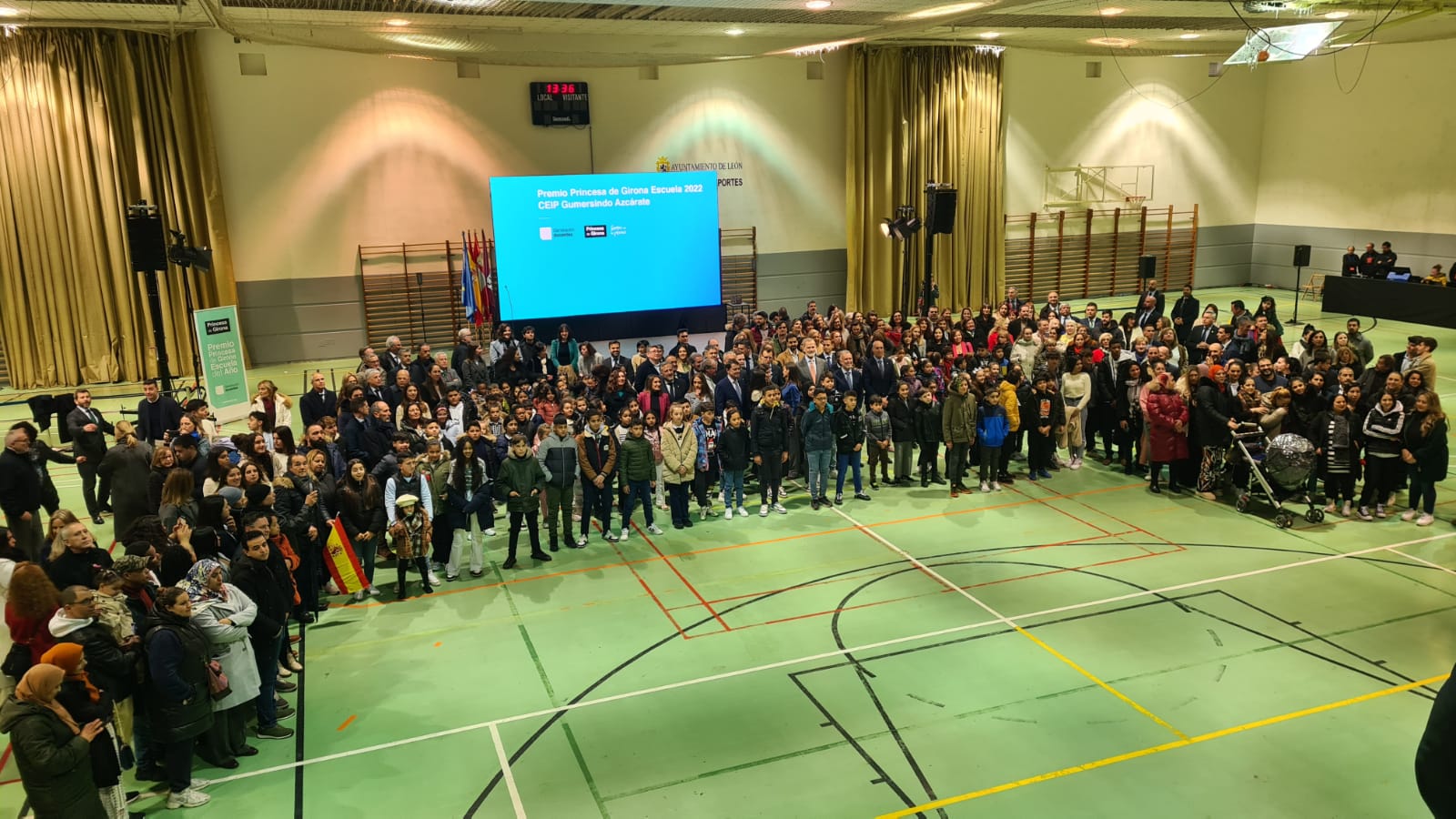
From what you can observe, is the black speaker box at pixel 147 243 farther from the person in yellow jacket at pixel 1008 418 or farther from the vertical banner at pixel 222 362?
the person in yellow jacket at pixel 1008 418

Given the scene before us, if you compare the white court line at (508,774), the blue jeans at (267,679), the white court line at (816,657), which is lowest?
the white court line at (508,774)

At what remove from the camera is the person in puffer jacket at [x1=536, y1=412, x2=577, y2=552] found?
959 cm

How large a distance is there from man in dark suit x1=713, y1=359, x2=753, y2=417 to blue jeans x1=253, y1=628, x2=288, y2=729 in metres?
5.98

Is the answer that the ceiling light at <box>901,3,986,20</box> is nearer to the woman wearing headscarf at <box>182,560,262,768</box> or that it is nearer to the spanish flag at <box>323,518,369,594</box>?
the spanish flag at <box>323,518,369,594</box>

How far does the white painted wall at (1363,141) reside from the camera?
2298cm

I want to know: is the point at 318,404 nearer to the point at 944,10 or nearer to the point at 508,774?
the point at 508,774

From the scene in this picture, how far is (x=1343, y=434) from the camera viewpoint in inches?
397

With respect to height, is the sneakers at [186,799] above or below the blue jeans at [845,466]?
below

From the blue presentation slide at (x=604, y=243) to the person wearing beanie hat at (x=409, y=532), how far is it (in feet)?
30.0

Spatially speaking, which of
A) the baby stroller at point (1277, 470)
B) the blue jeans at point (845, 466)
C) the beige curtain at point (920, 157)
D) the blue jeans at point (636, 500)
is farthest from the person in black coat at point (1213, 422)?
the beige curtain at point (920, 157)

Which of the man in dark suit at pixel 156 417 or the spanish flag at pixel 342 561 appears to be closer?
the spanish flag at pixel 342 561

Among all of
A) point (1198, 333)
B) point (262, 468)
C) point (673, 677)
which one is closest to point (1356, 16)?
point (1198, 333)

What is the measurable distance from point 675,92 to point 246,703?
16910 millimetres

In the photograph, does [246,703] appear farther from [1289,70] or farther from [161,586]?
[1289,70]
